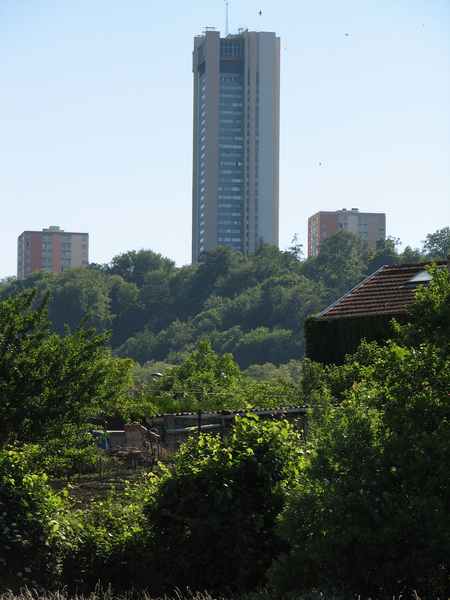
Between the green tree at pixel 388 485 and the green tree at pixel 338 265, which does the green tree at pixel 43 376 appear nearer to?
the green tree at pixel 388 485

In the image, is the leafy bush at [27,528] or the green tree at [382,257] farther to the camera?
the green tree at [382,257]

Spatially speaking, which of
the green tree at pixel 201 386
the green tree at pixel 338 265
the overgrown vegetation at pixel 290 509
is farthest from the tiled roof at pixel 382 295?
the green tree at pixel 338 265

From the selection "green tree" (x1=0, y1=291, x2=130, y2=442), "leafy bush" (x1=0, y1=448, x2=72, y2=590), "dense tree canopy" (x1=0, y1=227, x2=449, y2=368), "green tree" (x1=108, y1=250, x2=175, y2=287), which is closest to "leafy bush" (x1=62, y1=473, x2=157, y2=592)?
"leafy bush" (x1=0, y1=448, x2=72, y2=590)

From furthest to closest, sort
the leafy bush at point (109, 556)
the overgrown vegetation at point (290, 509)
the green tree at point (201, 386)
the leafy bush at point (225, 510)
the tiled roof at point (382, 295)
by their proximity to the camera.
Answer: the tiled roof at point (382, 295), the green tree at point (201, 386), the leafy bush at point (109, 556), the leafy bush at point (225, 510), the overgrown vegetation at point (290, 509)

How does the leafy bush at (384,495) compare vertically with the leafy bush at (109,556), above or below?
above

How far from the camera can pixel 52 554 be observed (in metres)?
12.3

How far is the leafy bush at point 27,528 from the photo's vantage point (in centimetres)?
1184

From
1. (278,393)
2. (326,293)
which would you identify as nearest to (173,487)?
(278,393)

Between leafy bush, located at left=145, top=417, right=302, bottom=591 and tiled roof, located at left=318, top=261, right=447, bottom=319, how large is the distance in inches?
722

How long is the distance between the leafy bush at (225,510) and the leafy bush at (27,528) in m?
1.05

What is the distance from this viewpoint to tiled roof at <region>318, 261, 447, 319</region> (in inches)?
1245

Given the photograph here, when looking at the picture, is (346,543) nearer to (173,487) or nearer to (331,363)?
(173,487)

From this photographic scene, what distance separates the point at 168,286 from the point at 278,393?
4253 inches

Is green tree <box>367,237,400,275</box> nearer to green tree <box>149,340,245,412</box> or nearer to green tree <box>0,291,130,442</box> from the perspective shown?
green tree <box>149,340,245,412</box>
